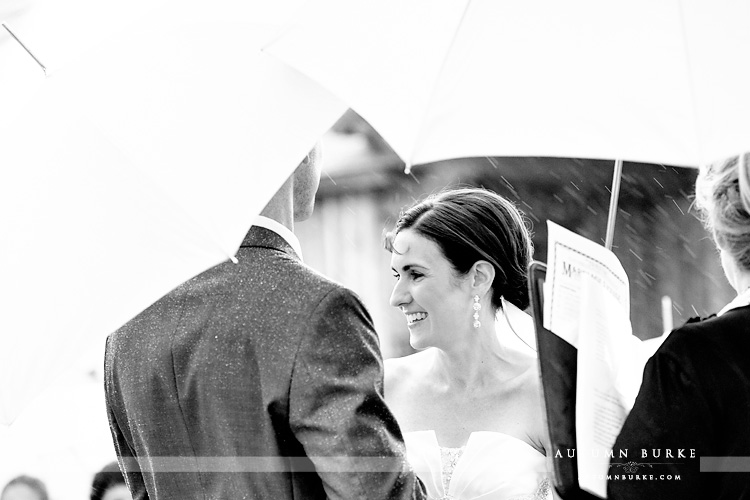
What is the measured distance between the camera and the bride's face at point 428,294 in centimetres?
381

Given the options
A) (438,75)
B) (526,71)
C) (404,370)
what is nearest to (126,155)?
(438,75)

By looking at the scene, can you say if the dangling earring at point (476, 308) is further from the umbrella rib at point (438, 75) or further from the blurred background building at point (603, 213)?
the blurred background building at point (603, 213)

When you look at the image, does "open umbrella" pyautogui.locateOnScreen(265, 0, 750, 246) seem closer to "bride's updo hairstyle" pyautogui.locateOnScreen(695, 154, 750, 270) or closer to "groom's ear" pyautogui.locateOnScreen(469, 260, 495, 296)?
"bride's updo hairstyle" pyautogui.locateOnScreen(695, 154, 750, 270)

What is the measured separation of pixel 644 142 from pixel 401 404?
1.98 m

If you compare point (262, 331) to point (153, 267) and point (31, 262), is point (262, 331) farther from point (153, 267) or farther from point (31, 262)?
point (31, 262)

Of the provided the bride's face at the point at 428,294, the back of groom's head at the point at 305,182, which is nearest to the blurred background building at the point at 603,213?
the bride's face at the point at 428,294

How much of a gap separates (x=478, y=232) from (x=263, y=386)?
1.72 m

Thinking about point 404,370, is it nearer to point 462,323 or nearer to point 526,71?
point 462,323

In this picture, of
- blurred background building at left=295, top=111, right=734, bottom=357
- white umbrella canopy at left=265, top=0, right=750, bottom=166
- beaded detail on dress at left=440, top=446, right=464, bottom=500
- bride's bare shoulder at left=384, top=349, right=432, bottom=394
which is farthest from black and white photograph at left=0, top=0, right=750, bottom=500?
blurred background building at left=295, top=111, right=734, bottom=357

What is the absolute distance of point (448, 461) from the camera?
3.62m

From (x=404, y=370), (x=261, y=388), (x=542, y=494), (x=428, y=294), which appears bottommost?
(x=542, y=494)

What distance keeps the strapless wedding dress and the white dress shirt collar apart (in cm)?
135

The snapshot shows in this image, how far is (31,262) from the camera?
2.28 metres

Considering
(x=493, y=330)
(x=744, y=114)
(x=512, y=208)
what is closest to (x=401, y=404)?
(x=493, y=330)
